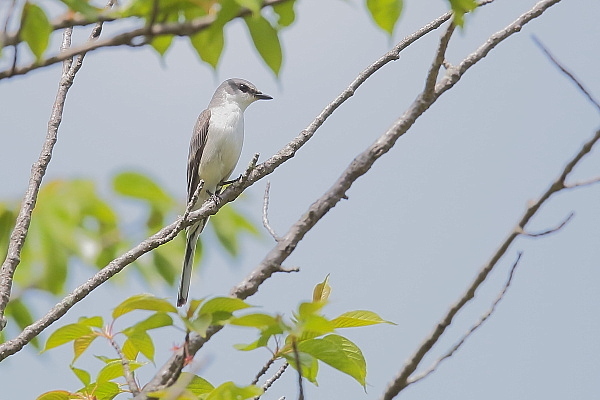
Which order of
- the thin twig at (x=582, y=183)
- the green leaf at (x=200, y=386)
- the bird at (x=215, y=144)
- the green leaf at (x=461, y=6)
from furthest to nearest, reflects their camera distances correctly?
the bird at (x=215, y=144), the green leaf at (x=200, y=386), the green leaf at (x=461, y=6), the thin twig at (x=582, y=183)

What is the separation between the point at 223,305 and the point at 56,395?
1.03m

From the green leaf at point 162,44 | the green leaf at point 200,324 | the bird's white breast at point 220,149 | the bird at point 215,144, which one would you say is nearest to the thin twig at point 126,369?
the green leaf at point 200,324

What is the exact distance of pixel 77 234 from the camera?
3318mm

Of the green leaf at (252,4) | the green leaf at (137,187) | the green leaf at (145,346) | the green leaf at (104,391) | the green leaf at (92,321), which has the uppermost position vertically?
the green leaf at (137,187)

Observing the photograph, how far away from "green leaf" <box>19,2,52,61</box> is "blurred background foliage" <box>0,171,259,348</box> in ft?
4.47

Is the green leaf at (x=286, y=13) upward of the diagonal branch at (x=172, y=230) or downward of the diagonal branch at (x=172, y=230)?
downward

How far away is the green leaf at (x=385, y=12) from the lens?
79.0 inches

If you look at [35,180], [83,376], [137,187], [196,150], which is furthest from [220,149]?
[83,376]

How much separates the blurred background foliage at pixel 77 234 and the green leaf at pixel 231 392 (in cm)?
105

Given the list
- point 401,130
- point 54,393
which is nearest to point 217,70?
point 401,130

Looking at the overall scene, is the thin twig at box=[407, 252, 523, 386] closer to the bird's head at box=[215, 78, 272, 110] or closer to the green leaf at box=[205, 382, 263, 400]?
the green leaf at box=[205, 382, 263, 400]

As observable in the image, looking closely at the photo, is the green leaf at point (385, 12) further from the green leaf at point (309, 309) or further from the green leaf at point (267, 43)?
the green leaf at point (309, 309)

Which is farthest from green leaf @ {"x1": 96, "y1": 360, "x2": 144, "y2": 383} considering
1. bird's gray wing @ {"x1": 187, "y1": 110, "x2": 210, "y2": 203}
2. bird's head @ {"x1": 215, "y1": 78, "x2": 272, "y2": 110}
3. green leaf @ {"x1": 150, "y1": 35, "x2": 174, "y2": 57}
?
bird's head @ {"x1": 215, "y1": 78, "x2": 272, "y2": 110}

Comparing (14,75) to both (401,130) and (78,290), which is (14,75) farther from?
(78,290)
